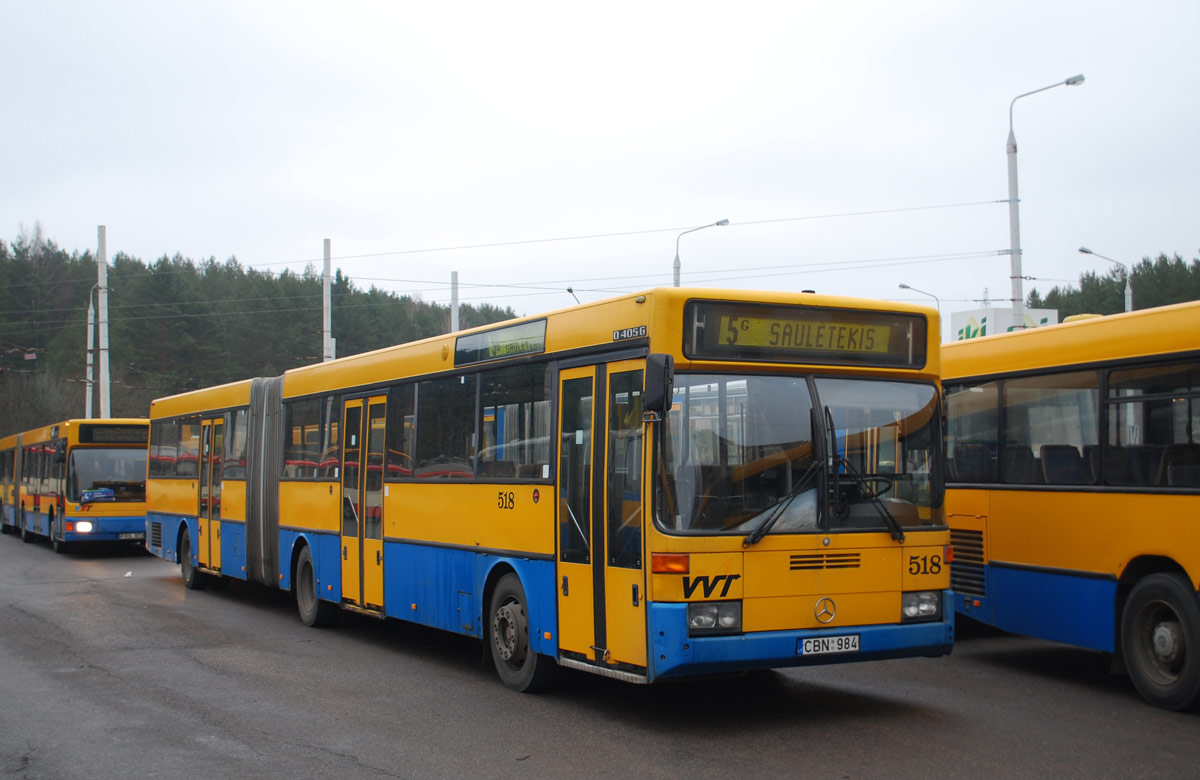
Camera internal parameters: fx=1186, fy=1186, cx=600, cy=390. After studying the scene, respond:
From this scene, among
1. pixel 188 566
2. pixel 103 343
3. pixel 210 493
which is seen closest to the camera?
pixel 210 493

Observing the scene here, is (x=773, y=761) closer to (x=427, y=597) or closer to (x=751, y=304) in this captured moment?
(x=751, y=304)

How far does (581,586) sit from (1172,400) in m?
4.64

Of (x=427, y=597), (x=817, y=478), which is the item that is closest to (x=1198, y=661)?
(x=817, y=478)

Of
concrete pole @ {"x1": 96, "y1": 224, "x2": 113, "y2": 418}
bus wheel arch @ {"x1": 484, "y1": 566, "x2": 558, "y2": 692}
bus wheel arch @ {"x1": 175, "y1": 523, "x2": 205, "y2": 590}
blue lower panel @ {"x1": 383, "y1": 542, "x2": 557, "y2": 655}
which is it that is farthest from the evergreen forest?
bus wheel arch @ {"x1": 484, "y1": 566, "x2": 558, "y2": 692}

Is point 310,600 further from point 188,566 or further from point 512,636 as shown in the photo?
point 188,566

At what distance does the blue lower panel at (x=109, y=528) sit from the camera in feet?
86.0

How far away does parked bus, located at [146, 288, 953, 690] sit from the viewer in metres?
7.96

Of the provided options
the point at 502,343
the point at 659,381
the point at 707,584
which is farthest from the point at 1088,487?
the point at 502,343

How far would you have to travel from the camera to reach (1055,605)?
10.1 m

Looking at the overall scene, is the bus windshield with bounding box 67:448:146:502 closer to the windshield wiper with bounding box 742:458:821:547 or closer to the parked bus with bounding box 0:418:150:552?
the parked bus with bounding box 0:418:150:552

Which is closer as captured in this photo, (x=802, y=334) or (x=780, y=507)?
(x=780, y=507)

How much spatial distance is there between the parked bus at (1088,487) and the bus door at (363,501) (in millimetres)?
6040

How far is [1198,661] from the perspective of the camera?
8.47 m

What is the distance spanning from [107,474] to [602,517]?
69.0ft
